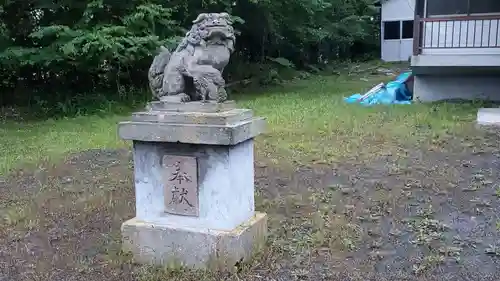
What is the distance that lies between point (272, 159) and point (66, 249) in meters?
2.86

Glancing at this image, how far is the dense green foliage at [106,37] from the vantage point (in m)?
9.28

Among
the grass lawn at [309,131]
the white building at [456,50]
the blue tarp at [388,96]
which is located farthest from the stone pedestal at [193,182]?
the white building at [456,50]

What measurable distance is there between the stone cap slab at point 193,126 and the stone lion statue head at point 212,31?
0.43 m

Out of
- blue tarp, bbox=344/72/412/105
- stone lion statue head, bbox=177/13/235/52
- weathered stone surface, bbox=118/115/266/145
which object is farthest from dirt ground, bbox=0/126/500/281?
blue tarp, bbox=344/72/412/105

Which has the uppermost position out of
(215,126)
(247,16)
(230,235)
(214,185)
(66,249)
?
(247,16)

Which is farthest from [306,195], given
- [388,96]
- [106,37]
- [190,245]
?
[388,96]

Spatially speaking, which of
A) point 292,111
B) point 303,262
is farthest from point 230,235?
point 292,111

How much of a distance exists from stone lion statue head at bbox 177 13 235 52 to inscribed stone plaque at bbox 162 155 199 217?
76cm

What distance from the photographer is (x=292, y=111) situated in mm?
9469

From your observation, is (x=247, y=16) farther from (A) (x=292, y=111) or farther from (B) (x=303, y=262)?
(B) (x=303, y=262)

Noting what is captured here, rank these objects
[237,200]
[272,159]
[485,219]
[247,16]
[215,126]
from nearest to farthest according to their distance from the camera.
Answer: [215,126] → [237,200] → [485,219] → [272,159] → [247,16]

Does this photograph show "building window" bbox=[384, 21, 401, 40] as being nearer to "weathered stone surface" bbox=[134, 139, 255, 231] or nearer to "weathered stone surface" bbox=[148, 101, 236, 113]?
"weathered stone surface" bbox=[134, 139, 255, 231]

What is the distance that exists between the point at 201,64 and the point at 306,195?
1.88 meters

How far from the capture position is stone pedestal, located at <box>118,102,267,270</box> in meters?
3.19
